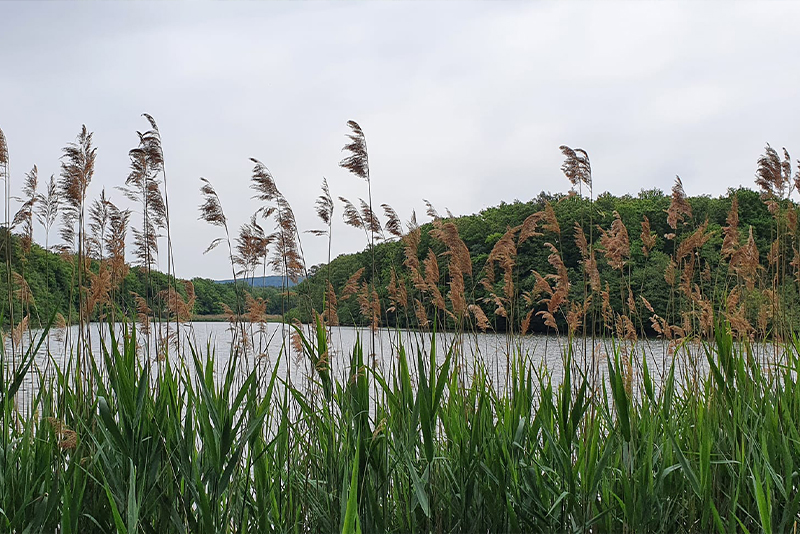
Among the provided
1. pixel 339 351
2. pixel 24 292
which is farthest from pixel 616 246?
pixel 24 292

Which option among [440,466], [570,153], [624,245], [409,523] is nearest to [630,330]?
[624,245]

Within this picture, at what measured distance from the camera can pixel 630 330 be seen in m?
3.68

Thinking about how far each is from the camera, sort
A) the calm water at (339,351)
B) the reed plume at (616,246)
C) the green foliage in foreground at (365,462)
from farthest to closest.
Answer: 1. the reed plume at (616,246)
2. the calm water at (339,351)
3. the green foliage in foreground at (365,462)

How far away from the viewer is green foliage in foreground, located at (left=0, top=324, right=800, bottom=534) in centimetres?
210

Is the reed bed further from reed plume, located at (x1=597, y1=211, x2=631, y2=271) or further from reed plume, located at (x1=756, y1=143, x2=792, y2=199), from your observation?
reed plume, located at (x1=756, y1=143, x2=792, y2=199)

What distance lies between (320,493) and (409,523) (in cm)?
38

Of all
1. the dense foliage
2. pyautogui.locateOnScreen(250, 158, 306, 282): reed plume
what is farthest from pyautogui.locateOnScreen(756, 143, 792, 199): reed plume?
pyautogui.locateOnScreen(250, 158, 306, 282): reed plume

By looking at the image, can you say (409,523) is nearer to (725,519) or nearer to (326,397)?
(326,397)

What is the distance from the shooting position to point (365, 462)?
7.26 feet

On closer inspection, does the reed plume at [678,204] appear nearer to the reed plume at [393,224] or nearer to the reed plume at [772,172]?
the reed plume at [772,172]

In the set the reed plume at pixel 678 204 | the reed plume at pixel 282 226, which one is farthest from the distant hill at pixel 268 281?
the reed plume at pixel 678 204

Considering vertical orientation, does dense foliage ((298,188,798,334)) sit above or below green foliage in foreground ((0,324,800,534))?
above

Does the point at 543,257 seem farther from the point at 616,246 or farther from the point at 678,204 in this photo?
the point at 616,246

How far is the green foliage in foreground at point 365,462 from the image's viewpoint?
210cm
